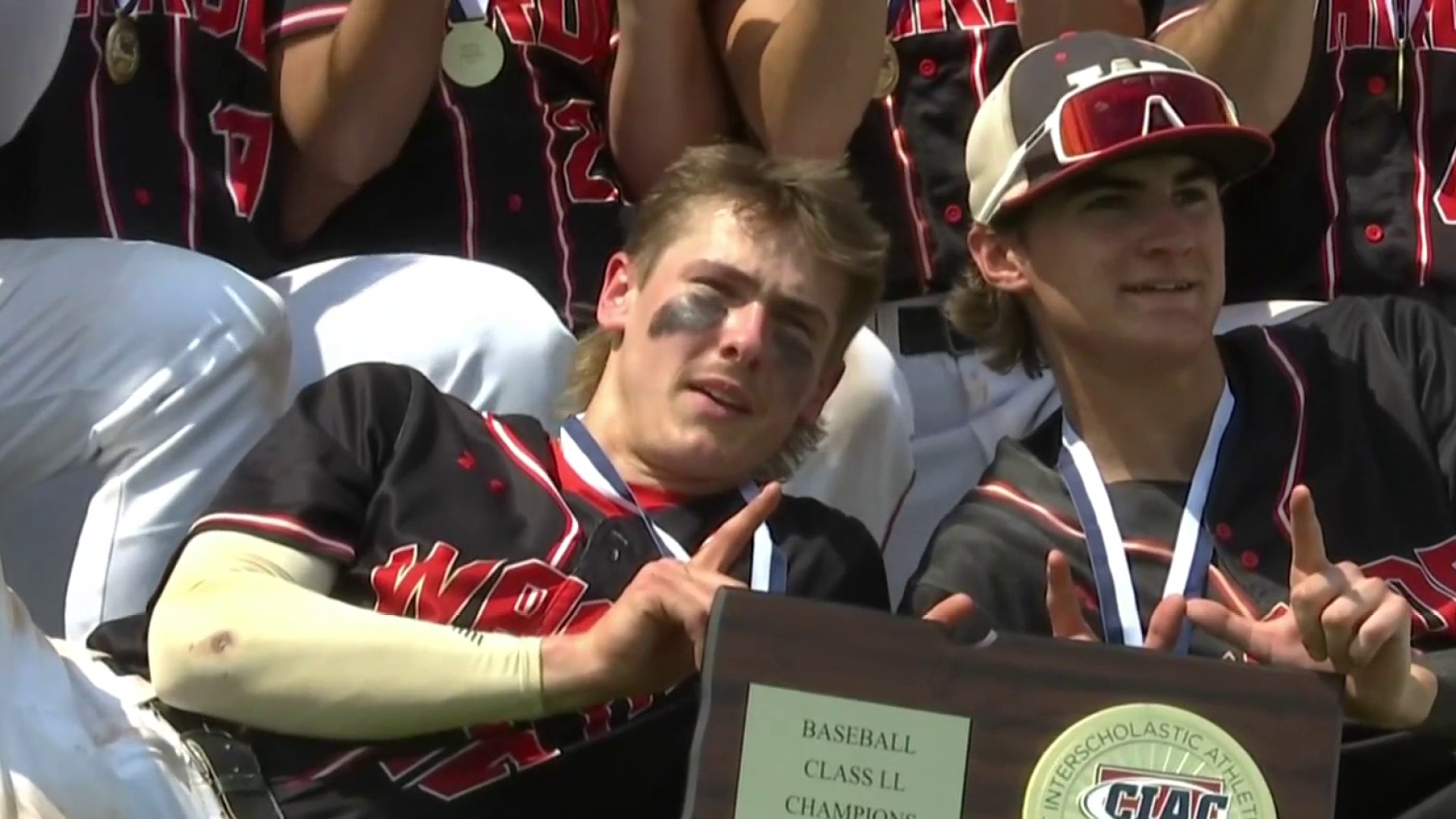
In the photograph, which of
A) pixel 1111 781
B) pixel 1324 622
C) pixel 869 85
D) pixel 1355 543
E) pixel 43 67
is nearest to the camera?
pixel 1111 781

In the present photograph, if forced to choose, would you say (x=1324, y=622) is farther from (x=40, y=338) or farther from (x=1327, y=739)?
(x=40, y=338)

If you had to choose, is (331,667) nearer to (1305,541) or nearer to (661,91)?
(1305,541)

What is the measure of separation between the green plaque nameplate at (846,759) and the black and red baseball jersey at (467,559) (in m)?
0.45

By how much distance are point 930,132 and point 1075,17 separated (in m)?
0.28

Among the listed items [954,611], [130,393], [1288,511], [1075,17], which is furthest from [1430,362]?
[130,393]

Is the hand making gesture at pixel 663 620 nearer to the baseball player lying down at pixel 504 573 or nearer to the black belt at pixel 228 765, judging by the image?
the baseball player lying down at pixel 504 573

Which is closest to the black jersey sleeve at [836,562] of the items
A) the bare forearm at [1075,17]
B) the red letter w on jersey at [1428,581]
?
the red letter w on jersey at [1428,581]

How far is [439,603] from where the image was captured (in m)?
1.92

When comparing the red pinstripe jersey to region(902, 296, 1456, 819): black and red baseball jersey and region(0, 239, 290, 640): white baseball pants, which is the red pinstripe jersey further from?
region(0, 239, 290, 640): white baseball pants

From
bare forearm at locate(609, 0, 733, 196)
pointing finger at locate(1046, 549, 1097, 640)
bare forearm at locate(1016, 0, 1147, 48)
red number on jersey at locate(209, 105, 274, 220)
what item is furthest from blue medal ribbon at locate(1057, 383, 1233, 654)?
red number on jersey at locate(209, 105, 274, 220)

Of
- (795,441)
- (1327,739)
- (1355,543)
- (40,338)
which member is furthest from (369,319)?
(1327,739)

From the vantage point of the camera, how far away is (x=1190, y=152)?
2.17 metres

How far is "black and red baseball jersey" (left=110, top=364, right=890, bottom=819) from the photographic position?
6.13 ft

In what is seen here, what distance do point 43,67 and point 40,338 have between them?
33 centimetres
